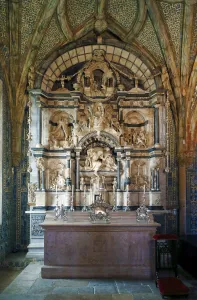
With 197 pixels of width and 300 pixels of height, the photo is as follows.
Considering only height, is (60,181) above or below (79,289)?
above

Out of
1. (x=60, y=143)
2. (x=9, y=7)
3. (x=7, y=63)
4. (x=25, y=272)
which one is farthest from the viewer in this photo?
(x=60, y=143)

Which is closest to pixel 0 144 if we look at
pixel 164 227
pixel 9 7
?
pixel 9 7

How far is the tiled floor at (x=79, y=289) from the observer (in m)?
6.60

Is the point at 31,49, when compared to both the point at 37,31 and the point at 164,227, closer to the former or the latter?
the point at 37,31

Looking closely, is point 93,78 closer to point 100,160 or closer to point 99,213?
point 100,160

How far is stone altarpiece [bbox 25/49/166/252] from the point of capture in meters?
10.6

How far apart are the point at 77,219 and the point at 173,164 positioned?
441cm

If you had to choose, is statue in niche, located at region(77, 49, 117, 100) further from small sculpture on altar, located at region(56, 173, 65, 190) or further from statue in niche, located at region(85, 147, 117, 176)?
small sculpture on altar, located at region(56, 173, 65, 190)

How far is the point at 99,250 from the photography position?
814cm

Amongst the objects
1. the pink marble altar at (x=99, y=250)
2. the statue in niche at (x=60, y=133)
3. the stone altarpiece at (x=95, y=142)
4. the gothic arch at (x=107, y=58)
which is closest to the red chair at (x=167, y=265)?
the pink marble altar at (x=99, y=250)

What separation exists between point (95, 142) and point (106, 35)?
144 inches

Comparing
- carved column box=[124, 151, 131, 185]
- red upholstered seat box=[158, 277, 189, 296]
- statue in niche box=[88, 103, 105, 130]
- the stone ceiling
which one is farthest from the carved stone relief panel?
red upholstered seat box=[158, 277, 189, 296]

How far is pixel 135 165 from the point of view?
11.0 m

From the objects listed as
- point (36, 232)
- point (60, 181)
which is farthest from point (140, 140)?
point (36, 232)
